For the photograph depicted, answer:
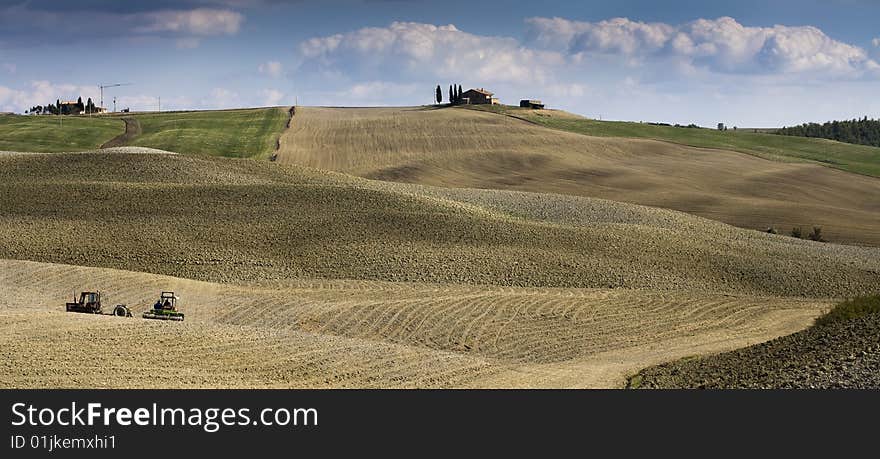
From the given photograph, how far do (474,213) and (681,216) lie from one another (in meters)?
14.7

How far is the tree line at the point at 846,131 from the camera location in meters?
176

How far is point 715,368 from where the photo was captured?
93.3 ft

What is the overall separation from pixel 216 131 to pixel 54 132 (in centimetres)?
1643

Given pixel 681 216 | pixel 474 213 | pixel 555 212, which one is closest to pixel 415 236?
pixel 474 213

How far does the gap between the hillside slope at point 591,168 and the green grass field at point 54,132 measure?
63.4 feet

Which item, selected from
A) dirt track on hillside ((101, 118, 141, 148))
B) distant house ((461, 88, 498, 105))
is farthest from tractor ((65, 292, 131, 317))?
distant house ((461, 88, 498, 105))

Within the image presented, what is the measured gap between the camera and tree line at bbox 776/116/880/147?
577ft

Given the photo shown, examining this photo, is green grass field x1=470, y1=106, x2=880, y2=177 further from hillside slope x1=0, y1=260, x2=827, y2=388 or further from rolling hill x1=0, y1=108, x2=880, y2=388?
hillside slope x1=0, y1=260, x2=827, y2=388

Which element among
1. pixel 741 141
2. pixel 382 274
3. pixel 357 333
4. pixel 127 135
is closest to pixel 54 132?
pixel 127 135

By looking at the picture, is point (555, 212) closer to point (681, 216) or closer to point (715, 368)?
point (681, 216)

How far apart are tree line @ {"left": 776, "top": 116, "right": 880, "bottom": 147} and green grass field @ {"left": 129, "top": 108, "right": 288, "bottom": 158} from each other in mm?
85247

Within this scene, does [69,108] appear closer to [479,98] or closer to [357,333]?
[479,98]

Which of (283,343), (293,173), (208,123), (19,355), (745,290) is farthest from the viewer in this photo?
(208,123)

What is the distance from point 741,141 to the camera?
427 feet
